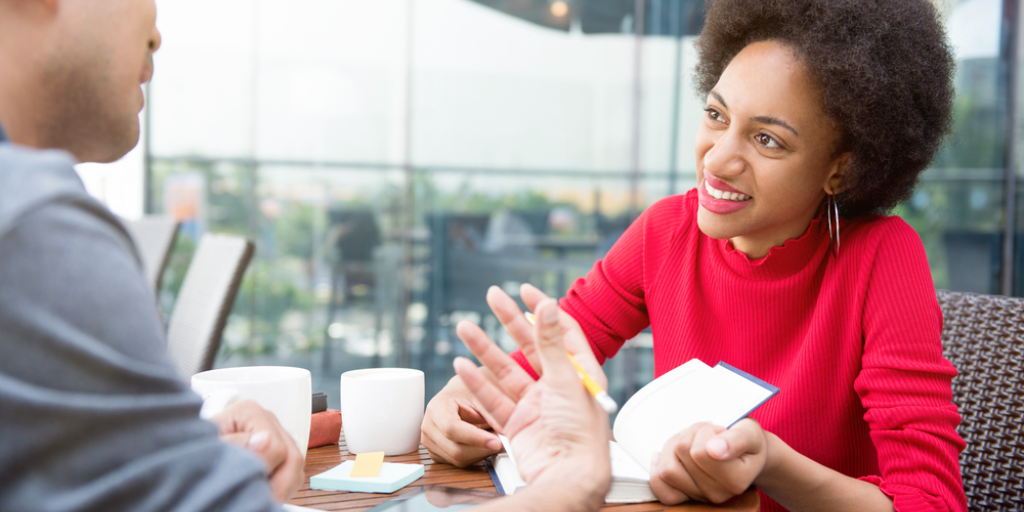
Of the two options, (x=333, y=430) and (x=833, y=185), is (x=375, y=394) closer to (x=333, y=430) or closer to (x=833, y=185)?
(x=333, y=430)

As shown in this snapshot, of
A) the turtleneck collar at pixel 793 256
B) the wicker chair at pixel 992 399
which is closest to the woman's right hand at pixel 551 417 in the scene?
→ the turtleneck collar at pixel 793 256

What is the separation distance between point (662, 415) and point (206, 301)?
1501mm

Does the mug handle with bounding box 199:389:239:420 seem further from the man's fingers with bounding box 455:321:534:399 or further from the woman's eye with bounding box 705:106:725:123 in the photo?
the woman's eye with bounding box 705:106:725:123

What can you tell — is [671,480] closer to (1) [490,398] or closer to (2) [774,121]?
(1) [490,398]

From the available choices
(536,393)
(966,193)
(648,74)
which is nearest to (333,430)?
(536,393)

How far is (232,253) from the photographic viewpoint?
1933 mm

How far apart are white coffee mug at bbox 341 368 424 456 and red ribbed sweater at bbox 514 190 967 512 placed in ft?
0.83

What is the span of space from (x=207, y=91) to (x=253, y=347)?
5.73 feet

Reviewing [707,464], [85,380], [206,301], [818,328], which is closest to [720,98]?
[818,328]

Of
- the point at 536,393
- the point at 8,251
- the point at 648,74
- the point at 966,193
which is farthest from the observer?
the point at 648,74

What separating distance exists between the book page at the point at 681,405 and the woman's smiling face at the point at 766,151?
15.1 inches

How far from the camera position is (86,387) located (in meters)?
0.39

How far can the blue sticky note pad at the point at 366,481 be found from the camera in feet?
2.80

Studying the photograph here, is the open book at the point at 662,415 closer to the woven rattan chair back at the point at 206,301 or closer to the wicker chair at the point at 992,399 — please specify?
the wicker chair at the point at 992,399
